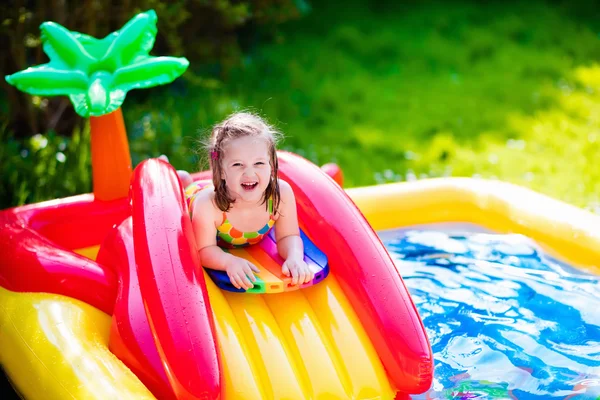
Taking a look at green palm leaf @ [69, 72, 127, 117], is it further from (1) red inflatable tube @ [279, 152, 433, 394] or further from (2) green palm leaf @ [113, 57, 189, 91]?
(1) red inflatable tube @ [279, 152, 433, 394]

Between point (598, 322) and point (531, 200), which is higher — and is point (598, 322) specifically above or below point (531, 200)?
below

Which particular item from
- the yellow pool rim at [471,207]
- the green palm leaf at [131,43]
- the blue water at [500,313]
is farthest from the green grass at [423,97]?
the green palm leaf at [131,43]

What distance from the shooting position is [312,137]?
505 centimetres

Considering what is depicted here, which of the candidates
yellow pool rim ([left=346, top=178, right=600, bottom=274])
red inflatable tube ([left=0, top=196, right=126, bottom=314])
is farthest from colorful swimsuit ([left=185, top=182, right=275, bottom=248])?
yellow pool rim ([left=346, top=178, right=600, bottom=274])

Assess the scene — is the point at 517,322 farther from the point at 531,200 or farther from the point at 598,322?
the point at 531,200

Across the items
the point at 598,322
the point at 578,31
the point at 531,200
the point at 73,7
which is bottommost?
the point at 598,322

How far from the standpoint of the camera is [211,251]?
2365 millimetres

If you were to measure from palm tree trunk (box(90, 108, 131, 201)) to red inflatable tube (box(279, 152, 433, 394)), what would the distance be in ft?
2.10

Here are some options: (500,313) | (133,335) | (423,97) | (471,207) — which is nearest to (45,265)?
(133,335)

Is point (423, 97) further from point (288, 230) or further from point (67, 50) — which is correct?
point (288, 230)

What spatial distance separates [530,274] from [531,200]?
0.41m

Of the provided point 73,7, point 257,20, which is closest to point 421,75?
point 257,20

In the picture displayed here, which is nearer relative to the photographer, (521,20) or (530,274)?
(530,274)

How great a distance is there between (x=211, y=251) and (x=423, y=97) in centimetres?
357
